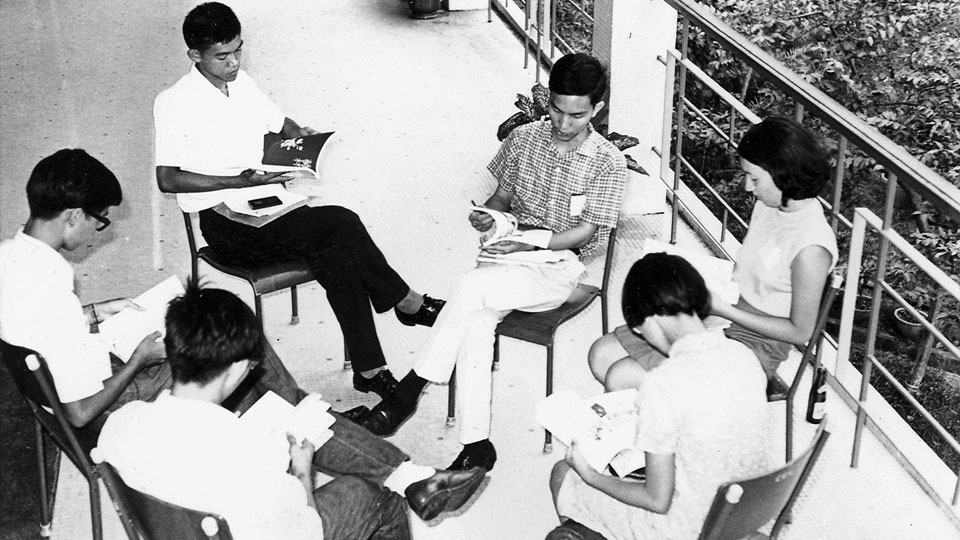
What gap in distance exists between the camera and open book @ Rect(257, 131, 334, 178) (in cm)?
368

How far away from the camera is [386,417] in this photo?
3.54 meters

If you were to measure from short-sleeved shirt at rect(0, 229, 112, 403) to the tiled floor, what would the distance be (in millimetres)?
640

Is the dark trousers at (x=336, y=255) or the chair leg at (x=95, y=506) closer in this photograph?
the chair leg at (x=95, y=506)

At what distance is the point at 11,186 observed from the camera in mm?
5258

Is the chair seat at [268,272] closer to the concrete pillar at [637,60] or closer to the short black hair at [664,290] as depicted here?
the short black hair at [664,290]

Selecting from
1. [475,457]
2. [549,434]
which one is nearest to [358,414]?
[475,457]

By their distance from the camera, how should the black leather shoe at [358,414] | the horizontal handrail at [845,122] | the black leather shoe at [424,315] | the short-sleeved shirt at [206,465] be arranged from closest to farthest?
the short-sleeved shirt at [206,465] → the horizontal handrail at [845,122] → the black leather shoe at [358,414] → the black leather shoe at [424,315]

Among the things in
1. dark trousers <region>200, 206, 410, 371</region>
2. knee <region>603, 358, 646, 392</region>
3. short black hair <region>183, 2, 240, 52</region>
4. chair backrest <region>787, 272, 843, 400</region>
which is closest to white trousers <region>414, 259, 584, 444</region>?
dark trousers <region>200, 206, 410, 371</region>

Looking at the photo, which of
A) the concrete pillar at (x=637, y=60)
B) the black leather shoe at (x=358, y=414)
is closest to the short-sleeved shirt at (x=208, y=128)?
the black leather shoe at (x=358, y=414)

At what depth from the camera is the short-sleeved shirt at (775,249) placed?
2.99 m

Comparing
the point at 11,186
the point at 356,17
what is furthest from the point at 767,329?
the point at 356,17

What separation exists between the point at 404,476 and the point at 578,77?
129 cm

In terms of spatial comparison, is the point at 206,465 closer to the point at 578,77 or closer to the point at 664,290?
the point at 664,290

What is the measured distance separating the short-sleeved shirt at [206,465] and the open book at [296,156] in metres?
1.47
